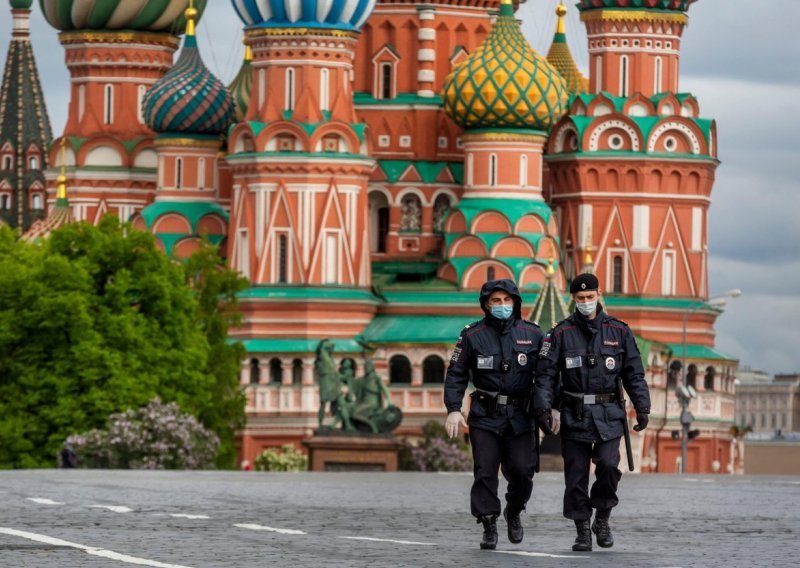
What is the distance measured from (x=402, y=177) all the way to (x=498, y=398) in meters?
61.6

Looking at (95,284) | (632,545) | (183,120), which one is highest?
(183,120)

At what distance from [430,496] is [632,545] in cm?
1074

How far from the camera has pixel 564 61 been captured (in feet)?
294

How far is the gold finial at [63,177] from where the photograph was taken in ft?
278

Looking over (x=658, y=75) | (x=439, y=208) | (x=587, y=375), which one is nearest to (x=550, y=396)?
(x=587, y=375)

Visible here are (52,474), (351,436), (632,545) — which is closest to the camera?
(632,545)

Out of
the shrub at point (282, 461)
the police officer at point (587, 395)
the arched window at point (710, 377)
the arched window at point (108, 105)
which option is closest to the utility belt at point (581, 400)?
the police officer at point (587, 395)

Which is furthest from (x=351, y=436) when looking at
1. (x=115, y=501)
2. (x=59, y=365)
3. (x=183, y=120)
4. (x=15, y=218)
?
(x=15, y=218)

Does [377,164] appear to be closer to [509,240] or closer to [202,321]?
[509,240]

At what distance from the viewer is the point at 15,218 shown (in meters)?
122

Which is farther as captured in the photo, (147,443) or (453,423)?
(147,443)

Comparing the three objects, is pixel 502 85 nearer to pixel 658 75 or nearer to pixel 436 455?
pixel 658 75

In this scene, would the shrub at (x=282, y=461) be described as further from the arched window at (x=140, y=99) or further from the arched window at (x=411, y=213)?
the arched window at (x=140, y=99)

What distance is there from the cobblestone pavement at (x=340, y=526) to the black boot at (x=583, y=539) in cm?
7
